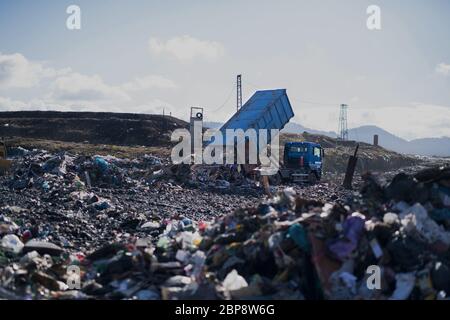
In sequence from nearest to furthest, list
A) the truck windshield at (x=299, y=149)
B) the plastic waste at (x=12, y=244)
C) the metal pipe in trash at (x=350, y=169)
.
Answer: the plastic waste at (x=12, y=244) → the metal pipe in trash at (x=350, y=169) → the truck windshield at (x=299, y=149)

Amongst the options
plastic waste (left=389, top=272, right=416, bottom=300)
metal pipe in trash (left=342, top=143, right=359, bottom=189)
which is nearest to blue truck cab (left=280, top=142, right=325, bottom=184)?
metal pipe in trash (left=342, top=143, right=359, bottom=189)

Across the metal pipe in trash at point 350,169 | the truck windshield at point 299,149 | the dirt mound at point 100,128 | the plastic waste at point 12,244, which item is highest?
the dirt mound at point 100,128

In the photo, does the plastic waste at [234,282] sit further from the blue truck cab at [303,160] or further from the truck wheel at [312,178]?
the truck wheel at [312,178]

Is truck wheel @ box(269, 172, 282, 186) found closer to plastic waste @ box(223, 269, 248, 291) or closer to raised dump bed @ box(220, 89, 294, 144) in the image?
raised dump bed @ box(220, 89, 294, 144)

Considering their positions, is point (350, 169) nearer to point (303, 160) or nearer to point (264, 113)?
point (303, 160)

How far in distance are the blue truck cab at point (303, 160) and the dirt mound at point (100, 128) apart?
2014 cm

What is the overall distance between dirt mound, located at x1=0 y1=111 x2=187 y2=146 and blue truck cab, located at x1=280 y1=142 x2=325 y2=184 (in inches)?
793

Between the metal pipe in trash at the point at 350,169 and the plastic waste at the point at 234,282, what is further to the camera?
the metal pipe in trash at the point at 350,169

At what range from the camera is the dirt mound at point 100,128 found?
4169 centimetres

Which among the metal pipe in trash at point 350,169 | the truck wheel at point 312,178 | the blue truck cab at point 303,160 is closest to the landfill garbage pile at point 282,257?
the metal pipe in trash at point 350,169

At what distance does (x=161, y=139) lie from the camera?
134 ft

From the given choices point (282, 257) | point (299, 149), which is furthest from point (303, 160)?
point (282, 257)

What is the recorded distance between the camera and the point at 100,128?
44281 mm
